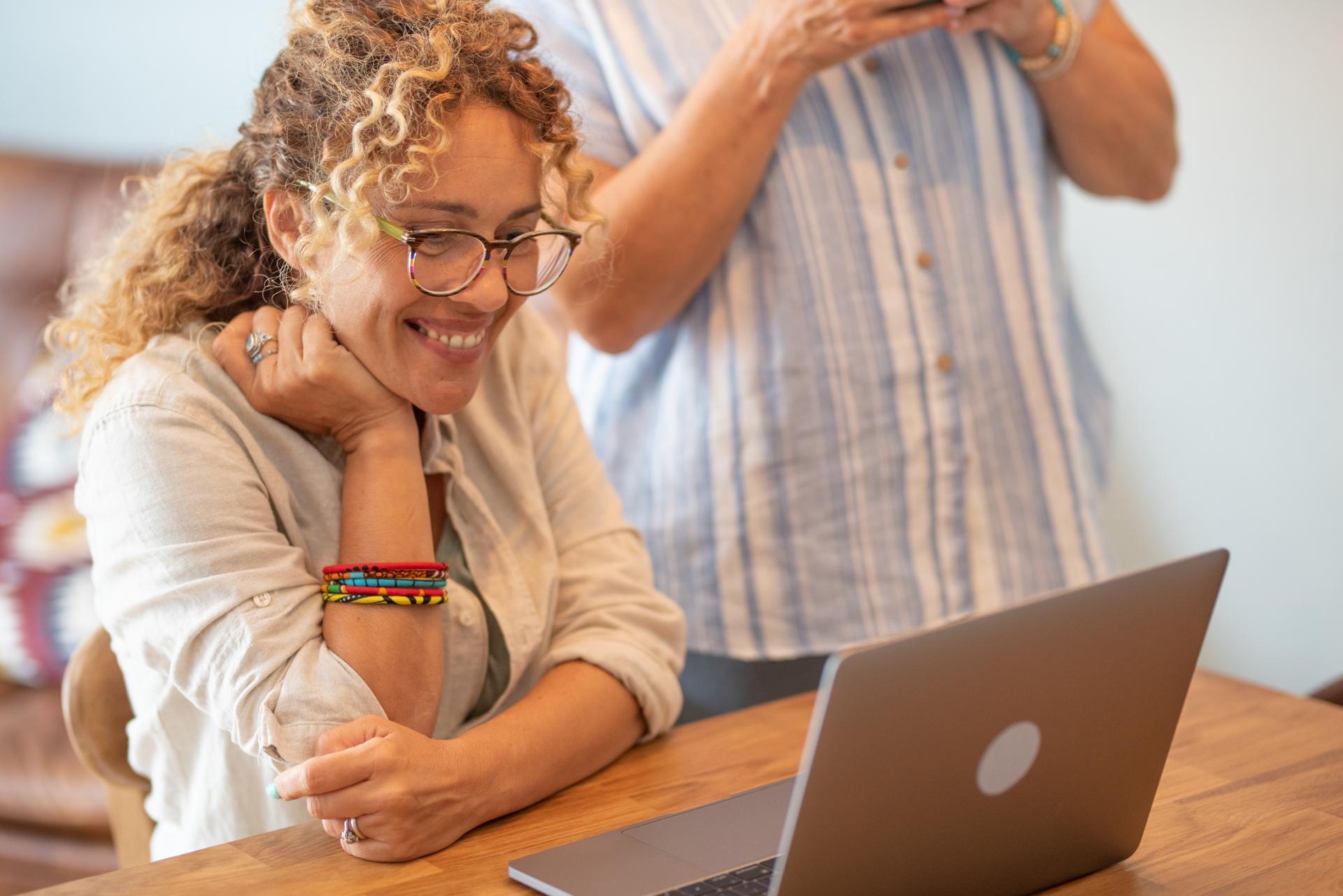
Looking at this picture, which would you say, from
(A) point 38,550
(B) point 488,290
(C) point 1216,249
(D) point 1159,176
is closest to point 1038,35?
(D) point 1159,176

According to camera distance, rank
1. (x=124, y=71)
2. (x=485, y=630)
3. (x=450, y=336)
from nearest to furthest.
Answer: (x=450, y=336) < (x=485, y=630) < (x=124, y=71)

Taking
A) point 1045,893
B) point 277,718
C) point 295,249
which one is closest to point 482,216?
point 295,249

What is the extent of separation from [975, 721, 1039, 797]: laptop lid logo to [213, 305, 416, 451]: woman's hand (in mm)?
562

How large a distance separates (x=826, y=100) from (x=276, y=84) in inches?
23.4

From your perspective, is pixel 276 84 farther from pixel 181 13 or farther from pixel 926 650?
pixel 181 13

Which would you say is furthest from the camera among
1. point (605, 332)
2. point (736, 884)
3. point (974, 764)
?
point (605, 332)

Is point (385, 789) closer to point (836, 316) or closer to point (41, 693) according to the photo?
point (836, 316)

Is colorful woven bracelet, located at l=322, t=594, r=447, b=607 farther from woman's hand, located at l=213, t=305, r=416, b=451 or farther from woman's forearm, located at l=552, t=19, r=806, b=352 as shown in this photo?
woman's forearm, located at l=552, t=19, r=806, b=352

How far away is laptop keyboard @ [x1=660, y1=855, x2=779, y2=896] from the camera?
2.85 feet

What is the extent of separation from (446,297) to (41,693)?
5.30 feet

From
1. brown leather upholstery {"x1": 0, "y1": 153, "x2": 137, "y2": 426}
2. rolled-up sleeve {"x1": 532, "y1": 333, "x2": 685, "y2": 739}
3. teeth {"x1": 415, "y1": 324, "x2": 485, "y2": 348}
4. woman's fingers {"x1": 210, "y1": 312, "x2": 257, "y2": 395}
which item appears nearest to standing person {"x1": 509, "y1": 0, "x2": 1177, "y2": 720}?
rolled-up sleeve {"x1": 532, "y1": 333, "x2": 685, "y2": 739}

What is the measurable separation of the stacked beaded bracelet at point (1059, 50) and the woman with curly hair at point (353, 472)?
22.6 inches

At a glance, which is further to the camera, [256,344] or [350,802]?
[256,344]

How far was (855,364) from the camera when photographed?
1.42 m
